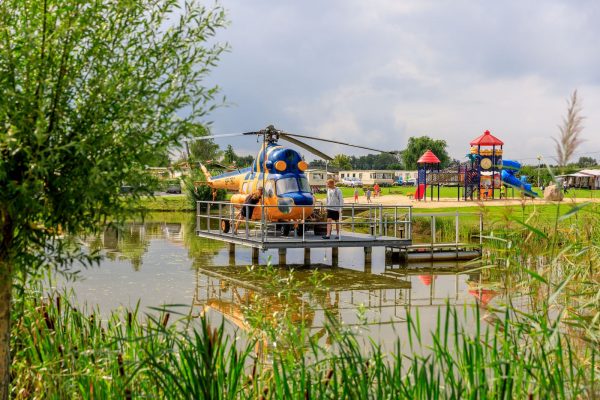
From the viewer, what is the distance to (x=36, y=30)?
11.1ft

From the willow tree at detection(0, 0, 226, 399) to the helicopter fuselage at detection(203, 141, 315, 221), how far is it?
41.5 ft

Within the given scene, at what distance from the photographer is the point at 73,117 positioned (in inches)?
132

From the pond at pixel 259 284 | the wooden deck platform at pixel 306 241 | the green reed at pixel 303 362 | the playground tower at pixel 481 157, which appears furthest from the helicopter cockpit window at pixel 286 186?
the playground tower at pixel 481 157

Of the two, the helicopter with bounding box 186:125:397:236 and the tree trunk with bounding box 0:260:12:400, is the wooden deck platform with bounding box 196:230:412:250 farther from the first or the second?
the tree trunk with bounding box 0:260:12:400

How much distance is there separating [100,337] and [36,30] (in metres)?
2.20

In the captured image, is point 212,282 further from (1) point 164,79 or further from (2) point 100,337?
(1) point 164,79

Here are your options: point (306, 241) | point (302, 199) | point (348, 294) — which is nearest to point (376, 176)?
point (302, 199)

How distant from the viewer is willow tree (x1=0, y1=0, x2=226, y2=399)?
3195 millimetres

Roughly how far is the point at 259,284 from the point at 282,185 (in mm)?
3391

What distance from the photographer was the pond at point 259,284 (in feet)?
34.6

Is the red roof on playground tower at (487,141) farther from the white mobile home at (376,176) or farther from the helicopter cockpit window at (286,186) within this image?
the white mobile home at (376,176)

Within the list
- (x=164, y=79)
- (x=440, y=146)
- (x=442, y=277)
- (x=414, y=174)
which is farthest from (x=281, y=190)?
(x=440, y=146)

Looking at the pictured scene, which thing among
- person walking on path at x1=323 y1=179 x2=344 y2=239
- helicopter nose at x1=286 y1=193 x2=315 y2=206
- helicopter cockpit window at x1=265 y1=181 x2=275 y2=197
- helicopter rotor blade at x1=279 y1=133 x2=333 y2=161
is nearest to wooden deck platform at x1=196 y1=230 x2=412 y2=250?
person walking on path at x1=323 y1=179 x2=344 y2=239

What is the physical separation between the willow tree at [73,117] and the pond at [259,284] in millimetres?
4955
